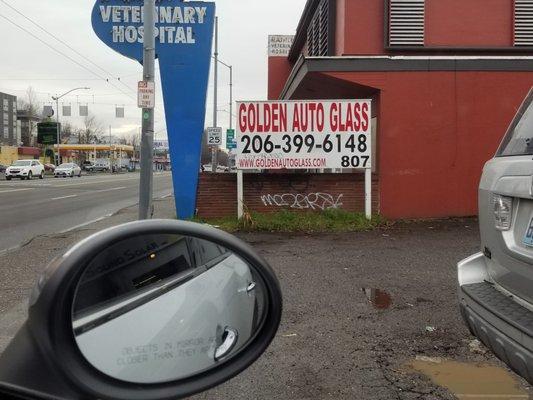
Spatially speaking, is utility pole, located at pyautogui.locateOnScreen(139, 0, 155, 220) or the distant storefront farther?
the distant storefront

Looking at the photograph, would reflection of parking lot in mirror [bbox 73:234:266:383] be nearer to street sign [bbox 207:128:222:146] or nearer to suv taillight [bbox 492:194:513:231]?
suv taillight [bbox 492:194:513:231]

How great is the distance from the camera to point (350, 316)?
5.22 metres

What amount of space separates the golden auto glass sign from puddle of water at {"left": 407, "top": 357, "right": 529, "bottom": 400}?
7707 mm

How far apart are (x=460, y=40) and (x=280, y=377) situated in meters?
10.7

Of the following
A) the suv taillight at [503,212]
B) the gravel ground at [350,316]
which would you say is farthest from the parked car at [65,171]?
the suv taillight at [503,212]

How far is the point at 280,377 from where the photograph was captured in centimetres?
382

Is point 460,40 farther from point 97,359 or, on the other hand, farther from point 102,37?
point 97,359

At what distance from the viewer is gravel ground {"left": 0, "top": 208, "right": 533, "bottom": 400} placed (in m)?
3.69

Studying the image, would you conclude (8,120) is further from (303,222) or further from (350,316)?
(350,316)

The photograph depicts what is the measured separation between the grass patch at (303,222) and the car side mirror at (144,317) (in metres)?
9.06

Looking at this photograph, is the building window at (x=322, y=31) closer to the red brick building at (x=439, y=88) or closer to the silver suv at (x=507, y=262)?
the red brick building at (x=439, y=88)

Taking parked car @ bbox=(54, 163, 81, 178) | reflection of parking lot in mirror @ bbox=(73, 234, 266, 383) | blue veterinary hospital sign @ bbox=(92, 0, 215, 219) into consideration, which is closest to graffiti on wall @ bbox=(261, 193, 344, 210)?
blue veterinary hospital sign @ bbox=(92, 0, 215, 219)

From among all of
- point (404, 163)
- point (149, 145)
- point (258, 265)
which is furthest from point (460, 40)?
point (258, 265)

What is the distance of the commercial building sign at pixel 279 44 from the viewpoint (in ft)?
89.3
